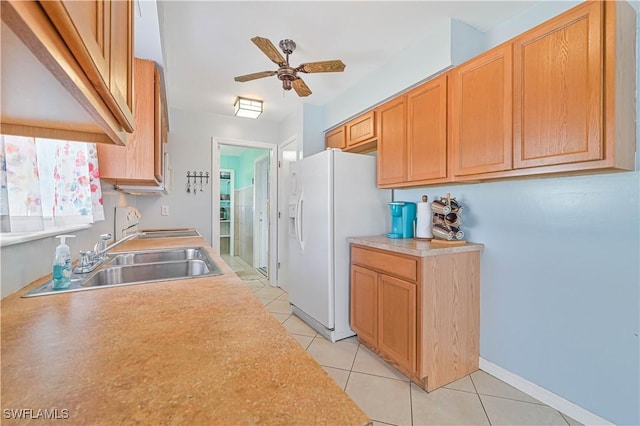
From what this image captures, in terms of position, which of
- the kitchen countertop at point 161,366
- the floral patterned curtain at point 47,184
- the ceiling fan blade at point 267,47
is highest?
the ceiling fan blade at point 267,47

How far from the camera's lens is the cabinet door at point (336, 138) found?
3.11 meters

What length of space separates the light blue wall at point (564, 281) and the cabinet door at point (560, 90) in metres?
0.30

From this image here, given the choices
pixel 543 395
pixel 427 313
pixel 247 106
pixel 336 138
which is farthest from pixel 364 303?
pixel 247 106

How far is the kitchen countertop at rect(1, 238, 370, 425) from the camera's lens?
39cm

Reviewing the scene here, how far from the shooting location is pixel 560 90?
4.57 feet

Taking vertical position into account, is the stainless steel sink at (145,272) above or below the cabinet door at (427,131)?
below

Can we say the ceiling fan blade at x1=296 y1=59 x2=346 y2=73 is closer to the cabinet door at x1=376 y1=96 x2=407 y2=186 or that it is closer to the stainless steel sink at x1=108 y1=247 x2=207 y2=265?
the cabinet door at x1=376 y1=96 x2=407 y2=186

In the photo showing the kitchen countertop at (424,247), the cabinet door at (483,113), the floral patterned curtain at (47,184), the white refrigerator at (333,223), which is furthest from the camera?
the white refrigerator at (333,223)

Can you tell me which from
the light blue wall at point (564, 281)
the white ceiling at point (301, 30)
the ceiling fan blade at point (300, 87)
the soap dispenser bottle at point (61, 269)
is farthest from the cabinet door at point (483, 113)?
the soap dispenser bottle at point (61, 269)

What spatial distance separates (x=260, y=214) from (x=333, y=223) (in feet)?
9.03

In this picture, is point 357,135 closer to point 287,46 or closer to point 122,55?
point 287,46

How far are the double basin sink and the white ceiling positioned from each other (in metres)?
1.23

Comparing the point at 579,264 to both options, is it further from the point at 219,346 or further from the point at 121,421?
the point at 121,421

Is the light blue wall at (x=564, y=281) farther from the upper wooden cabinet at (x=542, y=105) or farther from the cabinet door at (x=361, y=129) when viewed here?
the cabinet door at (x=361, y=129)
